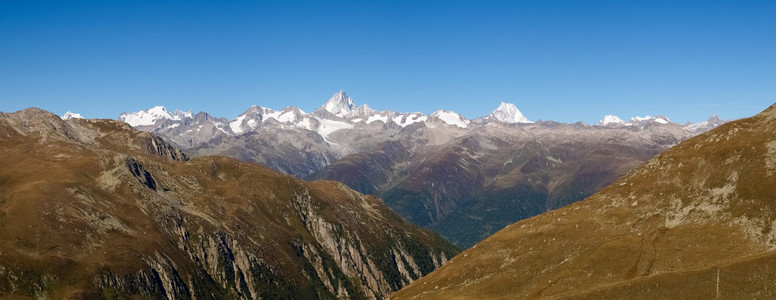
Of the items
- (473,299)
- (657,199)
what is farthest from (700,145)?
(473,299)

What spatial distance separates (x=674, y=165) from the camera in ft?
638

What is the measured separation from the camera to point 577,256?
172 metres

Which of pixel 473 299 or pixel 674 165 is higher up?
pixel 674 165

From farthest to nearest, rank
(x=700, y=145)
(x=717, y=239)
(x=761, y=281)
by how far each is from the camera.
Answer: (x=700, y=145), (x=717, y=239), (x=761, y=281)

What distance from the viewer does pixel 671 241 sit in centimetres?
15900

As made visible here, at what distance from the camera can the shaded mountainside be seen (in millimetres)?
135000

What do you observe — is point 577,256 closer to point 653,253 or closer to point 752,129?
point 653,253

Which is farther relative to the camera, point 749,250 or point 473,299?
point 473,299

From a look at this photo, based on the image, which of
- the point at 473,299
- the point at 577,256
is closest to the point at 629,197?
the point at 577,256

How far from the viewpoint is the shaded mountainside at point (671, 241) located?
443 feet

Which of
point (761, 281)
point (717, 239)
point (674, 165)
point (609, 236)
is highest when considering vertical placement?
point (674, 165)

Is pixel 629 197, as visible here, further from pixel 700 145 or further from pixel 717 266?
pixel 717 266

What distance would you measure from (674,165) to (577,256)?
51.4m

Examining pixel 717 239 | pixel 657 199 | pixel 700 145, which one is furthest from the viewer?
pixel 700 145
